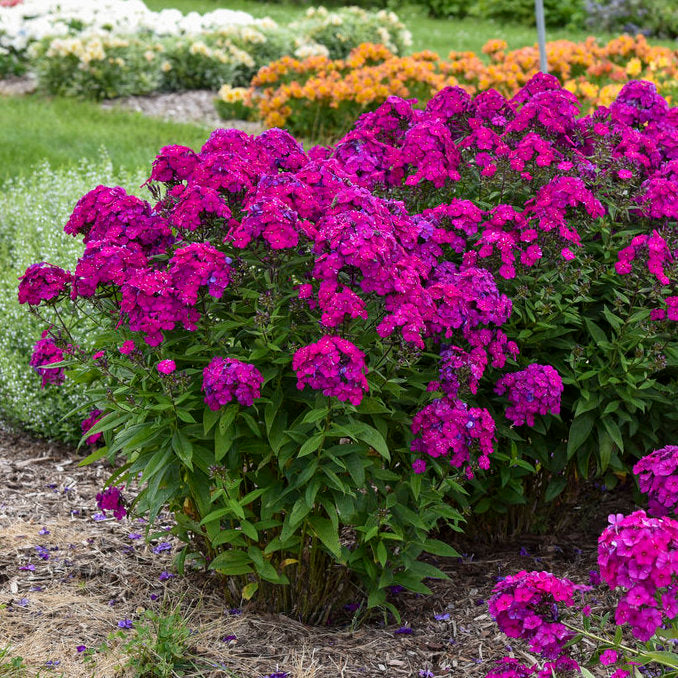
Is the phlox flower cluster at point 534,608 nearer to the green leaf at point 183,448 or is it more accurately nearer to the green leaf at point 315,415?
the green leaf at point 315,415

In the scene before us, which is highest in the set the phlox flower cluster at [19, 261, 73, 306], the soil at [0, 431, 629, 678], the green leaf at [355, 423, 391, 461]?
the phlox flower cluster at [19, 261, 73, 306]

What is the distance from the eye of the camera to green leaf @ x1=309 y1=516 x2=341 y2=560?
9.61ft

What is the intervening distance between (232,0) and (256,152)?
66.5 ft

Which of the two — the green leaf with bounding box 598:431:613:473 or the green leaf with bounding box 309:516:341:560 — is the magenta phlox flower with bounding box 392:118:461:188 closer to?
the green leaf with bounding box 598:431:613:473

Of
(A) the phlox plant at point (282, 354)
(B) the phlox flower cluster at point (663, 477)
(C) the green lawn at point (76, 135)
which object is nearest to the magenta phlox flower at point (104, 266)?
(A) the phlox plant at point (282, 354)

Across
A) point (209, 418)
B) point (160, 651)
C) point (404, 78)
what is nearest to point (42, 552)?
point (160, 651)

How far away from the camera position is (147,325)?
8.87 feet

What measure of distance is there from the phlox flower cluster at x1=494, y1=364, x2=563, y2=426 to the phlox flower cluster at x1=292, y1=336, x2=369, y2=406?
729mm

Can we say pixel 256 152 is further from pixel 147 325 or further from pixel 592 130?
pixel 592 130

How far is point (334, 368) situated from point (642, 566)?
2.96 feet

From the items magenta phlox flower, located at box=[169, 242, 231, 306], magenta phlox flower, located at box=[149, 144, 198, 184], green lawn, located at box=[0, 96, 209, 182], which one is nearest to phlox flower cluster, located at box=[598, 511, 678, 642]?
magenta phlox flower, located at box=[169, 242, 231, 306]

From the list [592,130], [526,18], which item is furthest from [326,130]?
[526,18]

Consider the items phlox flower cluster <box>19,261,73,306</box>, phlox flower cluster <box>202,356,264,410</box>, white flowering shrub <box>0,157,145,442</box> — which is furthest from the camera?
white flowering shrub <box>0,157,145,442</box>

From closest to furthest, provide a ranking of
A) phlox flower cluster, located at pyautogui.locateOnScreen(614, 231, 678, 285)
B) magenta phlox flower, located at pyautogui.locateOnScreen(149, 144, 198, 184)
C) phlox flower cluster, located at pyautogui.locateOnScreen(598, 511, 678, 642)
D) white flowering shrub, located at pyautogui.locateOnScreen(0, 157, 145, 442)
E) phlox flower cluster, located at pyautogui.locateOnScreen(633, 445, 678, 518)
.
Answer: phlox flower cluster, located at pyautogui.locateOnScreen(598, 511, 678, 642) < phlox flower cluster, located at pyautogui.locateOnScreen(633, 445, 678, 518) < phlox flower cluster, located at pyautogui.locateOnScreen(614, 231, 678, 285) < magenta phlox flower, located at pyautogui.locateOnScreen(149, 144, 198, 184) < white flowering shrub, located at pyautogui.locateOnScreen(0, 157, 145, 442)
